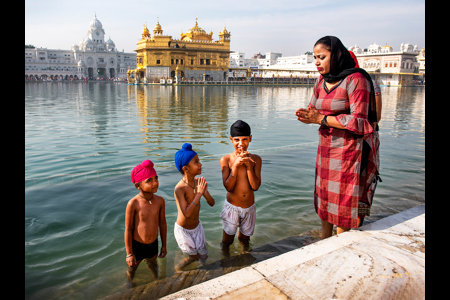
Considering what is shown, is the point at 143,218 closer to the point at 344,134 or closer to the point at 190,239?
the point at 190,239

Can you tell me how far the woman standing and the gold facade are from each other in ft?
166

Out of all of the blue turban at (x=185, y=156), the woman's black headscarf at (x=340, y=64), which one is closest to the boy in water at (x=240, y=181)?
the blue turban at (x=185, y=156)

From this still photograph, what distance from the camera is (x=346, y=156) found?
7.48ft

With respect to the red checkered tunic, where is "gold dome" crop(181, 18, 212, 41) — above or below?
above

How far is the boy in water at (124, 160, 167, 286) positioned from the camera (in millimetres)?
2393

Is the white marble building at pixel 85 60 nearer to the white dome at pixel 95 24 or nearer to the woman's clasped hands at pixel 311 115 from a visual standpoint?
the white dome at pixel 95 24

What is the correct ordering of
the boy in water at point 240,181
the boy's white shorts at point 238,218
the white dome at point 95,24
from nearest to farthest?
1. the boy in water at point 240,181
2. the boy's white shorts at point 238,218
3. the white dome at point 95,24

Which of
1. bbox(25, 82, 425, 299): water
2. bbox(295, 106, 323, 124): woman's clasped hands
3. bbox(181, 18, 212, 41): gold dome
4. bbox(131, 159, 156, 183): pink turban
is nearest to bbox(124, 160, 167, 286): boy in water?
bbox(131, 159, 156, 183): pink turban

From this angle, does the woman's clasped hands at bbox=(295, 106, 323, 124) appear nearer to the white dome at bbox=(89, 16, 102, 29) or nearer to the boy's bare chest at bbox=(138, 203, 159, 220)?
the boy's bare chest at bbox=(138, 203, 159, 220)

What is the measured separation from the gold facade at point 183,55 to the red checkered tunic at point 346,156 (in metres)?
50.6

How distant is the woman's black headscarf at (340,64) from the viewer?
2219 mm

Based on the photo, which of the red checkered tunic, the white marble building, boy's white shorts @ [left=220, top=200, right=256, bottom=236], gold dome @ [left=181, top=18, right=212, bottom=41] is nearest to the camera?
the red checkered tunic

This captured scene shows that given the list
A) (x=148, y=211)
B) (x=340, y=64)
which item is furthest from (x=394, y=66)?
(x=148, y=211)
